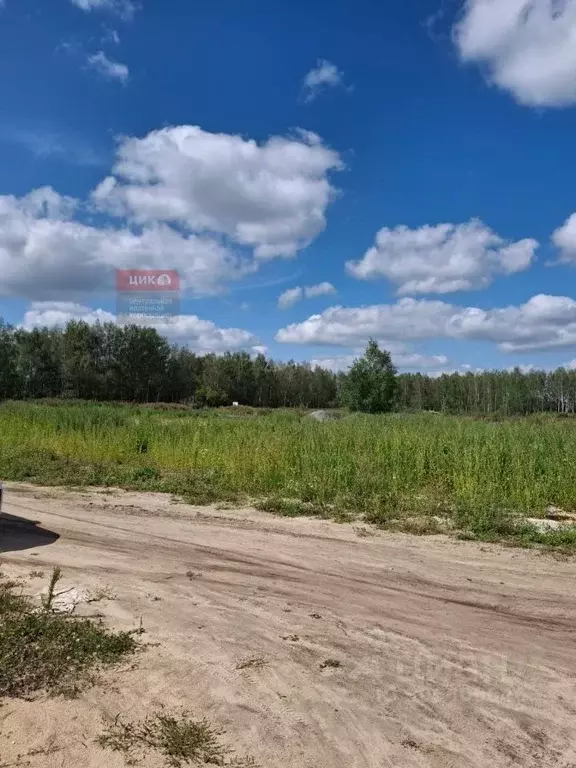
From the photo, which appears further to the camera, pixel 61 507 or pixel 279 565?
pixel 61 507

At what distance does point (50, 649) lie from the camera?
3.94 meters

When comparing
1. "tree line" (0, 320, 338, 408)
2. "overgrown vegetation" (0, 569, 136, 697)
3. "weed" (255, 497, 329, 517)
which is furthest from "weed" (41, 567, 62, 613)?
"tree line" (0, 320, 338, 408)

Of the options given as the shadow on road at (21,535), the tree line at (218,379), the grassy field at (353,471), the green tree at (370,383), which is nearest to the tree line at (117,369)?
the tree line at (218,379)

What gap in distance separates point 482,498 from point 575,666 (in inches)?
237

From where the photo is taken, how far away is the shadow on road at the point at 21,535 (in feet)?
23.0

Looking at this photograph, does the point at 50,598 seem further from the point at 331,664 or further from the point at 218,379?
the point at 218,379

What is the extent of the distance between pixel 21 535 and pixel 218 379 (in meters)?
69.1

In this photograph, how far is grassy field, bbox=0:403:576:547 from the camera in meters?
9.30

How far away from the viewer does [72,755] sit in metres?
2.90

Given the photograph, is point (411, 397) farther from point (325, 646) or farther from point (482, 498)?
point (325, 646)

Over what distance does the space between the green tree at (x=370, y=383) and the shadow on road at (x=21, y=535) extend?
38359 millimetres

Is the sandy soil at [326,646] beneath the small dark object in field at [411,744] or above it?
above

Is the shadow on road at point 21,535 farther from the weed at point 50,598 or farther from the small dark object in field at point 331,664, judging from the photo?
the small dark object in field at point 331,664

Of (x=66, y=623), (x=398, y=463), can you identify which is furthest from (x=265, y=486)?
(x=66, y=623)
